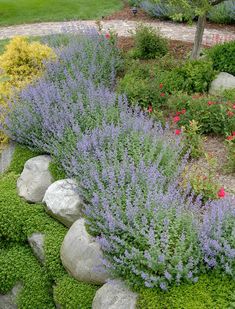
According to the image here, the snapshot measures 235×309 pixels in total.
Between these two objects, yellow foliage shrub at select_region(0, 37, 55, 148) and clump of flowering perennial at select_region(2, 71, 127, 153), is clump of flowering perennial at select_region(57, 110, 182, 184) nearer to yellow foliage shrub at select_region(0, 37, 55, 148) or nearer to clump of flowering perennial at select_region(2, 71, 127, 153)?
clump of flowering perennial at select_region(2, 71, 127, 153)

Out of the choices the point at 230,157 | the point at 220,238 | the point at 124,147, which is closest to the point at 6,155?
the point at 124,147

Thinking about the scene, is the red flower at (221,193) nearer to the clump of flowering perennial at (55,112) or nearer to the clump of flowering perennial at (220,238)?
the clump of flowering perennial at (220,238)

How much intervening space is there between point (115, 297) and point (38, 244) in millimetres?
1519

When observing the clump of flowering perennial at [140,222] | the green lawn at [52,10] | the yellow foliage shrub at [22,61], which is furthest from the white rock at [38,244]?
the green lawn at [52,10]

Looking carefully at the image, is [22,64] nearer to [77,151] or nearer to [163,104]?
[163,104]

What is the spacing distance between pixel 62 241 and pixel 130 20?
1185cm

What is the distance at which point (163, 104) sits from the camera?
721 centimetres

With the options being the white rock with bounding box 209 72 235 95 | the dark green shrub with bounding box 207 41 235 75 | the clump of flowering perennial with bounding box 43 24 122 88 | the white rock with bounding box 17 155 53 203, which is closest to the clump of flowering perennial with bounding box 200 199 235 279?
the white rock with bounding box 17 155 53 203

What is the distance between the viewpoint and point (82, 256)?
4562mm

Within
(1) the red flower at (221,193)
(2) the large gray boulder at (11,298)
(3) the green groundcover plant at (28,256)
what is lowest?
(2) the large gray boulder at (11,298)

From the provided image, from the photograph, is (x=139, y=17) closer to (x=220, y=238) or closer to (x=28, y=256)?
(x=28, y=256)

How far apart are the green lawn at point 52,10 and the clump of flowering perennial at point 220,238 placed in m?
13.0

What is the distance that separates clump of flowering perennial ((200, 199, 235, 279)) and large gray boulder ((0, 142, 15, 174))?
11.3ft

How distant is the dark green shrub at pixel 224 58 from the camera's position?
8.28m
